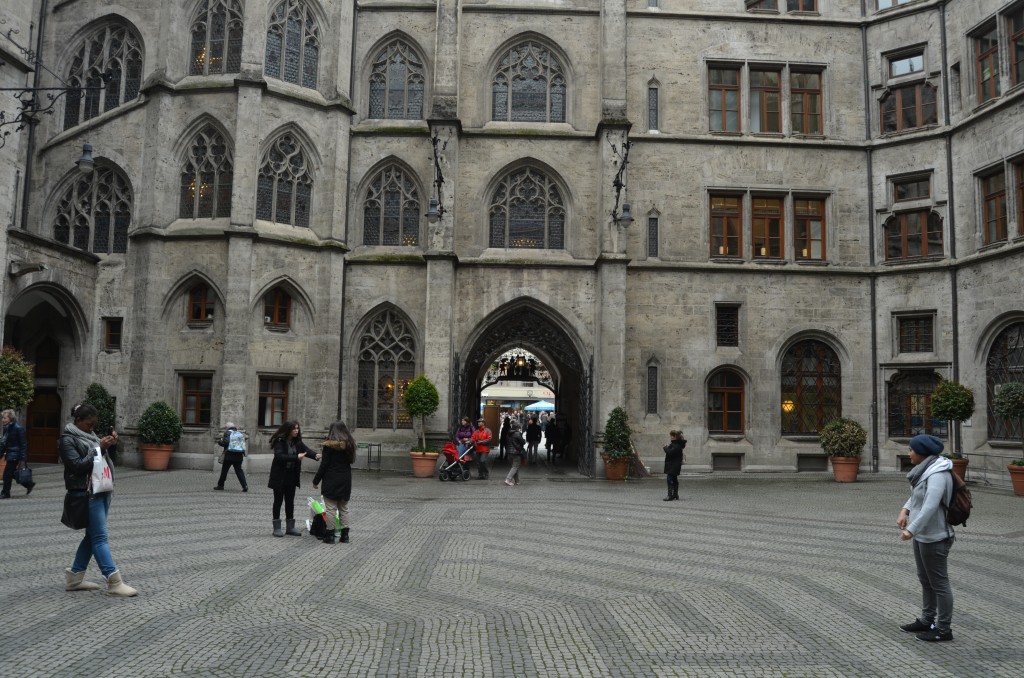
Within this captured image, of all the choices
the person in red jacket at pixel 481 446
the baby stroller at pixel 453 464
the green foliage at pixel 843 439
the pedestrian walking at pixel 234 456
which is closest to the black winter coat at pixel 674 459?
the person in red jacket at pixel 481 446

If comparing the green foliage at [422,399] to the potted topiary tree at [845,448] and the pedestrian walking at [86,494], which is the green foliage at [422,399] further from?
the pedestrian walking at [86,494]

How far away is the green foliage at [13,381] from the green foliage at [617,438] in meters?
13.6

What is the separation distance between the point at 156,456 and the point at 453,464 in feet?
25.3

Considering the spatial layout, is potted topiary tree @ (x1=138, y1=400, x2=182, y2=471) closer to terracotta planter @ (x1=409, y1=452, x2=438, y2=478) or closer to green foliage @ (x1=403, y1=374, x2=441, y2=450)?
green foliage @ (x1=403, y1=374, x2=441, y2=450)

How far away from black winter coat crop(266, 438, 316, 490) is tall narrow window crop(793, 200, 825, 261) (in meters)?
17.7

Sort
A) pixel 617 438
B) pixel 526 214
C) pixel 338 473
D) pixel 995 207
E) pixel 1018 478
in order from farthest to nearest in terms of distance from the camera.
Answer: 1. pixel 526 214
2. pixel 617 438
3. pixel 995 207
4. pixel 1018 478
5. pixel 338 473

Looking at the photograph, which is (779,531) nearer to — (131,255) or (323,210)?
(323,210)

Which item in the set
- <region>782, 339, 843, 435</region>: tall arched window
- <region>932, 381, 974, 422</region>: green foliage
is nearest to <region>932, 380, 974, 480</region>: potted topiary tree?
<region>932, 381, 974, 422</region>: green foliage

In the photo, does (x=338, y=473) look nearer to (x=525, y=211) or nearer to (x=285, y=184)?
(x=285, y=184)

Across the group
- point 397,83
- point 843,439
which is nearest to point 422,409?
point 397,83

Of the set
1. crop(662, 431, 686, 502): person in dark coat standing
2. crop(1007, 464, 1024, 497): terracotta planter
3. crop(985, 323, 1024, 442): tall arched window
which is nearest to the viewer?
crop(662, 431, 686, 502): person in dark coat standing

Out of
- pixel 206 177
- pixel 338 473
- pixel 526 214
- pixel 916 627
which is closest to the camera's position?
pixel 916 627

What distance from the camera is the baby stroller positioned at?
20266 millimetres

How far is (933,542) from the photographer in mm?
6477
